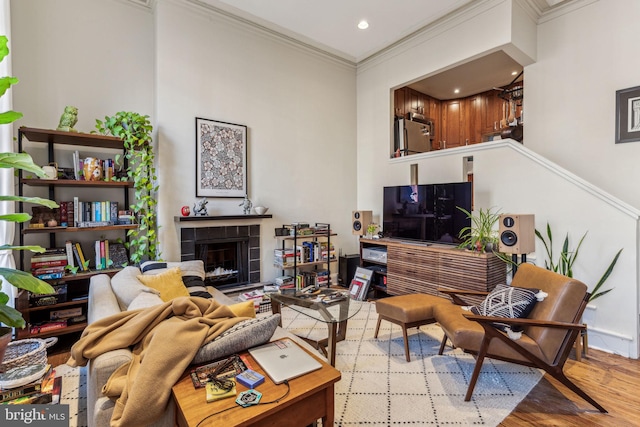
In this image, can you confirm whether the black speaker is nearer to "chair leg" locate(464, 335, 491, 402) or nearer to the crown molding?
"chair leg" locate(464, 335, 491, 402)

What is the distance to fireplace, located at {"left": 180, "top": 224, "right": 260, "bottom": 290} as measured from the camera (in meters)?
3.73

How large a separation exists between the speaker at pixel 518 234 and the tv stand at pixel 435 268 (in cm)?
30

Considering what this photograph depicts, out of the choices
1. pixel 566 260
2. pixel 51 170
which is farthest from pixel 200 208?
pixel 566 260

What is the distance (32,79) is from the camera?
3051 millimetres

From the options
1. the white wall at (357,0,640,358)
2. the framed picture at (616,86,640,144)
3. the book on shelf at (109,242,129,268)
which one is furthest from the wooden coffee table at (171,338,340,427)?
the framed picture at (616,86,640,144)

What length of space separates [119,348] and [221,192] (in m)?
2.73

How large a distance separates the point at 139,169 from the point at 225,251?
4.86ft

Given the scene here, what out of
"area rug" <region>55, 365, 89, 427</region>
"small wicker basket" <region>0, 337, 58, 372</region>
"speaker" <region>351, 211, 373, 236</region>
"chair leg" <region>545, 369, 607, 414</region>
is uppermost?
"speaker" <region>351, 211, 373, 236</region>

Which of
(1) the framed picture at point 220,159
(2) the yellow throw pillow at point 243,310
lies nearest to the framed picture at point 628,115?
(2) the yellow throw pillow at point 243,310

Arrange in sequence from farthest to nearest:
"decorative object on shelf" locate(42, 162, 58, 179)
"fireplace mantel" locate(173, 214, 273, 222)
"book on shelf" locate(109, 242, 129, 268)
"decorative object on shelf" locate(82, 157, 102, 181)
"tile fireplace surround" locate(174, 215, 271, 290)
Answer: "tile fireplace surround" locate(174, 215, 271, 290) < "fireplace mantel" locate(173, 214, 273, 222) < "book on shelf" locate(109, 242, 129, 268) < "decorative object on shelf" locate(82, 157, 102, 181) < "decorative object on shelf" locate(42, 162, 58, 179)

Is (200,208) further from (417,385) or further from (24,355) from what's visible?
(417,385)

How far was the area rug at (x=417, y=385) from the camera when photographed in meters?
1.94

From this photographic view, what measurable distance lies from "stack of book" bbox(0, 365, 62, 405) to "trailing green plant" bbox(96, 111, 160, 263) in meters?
1.79

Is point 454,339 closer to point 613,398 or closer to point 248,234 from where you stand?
point 613,398
